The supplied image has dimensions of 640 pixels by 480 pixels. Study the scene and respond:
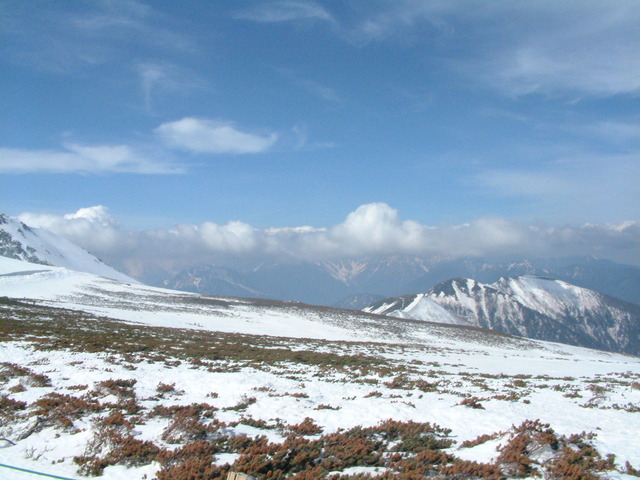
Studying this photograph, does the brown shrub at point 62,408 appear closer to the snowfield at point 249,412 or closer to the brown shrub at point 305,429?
the snowfield at point 249,412

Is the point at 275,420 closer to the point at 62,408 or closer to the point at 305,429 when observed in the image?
the point at 305,429

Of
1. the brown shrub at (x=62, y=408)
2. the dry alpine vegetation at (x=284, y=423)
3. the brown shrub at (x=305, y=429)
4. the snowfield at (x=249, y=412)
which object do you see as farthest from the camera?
the brown shrub at (x=305, y=429)

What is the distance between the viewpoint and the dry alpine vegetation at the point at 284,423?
8.76m

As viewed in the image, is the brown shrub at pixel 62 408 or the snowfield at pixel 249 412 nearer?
the snowfield at pixel 249 412

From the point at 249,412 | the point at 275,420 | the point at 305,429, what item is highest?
the point at 305,429

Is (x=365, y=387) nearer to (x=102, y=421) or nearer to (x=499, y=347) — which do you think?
(x=102, y=421)

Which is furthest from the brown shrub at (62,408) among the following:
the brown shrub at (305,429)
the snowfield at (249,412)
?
the brown shrub at (305,429)

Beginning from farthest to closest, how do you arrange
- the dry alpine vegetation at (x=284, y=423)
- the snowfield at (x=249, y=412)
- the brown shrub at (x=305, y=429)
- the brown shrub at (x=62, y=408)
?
the brown shrub at (x=305, y=429) < the brown shrub at (x=62, y=408) < the snowfield at (x=249, y=412) < the dry alpine vegetation at (x=284, y=423)

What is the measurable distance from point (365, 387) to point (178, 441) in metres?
11.4

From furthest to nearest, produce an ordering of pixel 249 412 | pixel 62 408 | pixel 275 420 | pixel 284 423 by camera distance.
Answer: pixel 249 412 → pixel 275 420 → pixel 284 423 → pixel 62 408

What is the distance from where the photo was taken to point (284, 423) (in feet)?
40.7

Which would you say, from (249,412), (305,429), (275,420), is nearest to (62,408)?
(249,412)

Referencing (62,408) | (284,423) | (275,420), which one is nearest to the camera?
(62,408)

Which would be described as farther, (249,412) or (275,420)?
(249,412)
